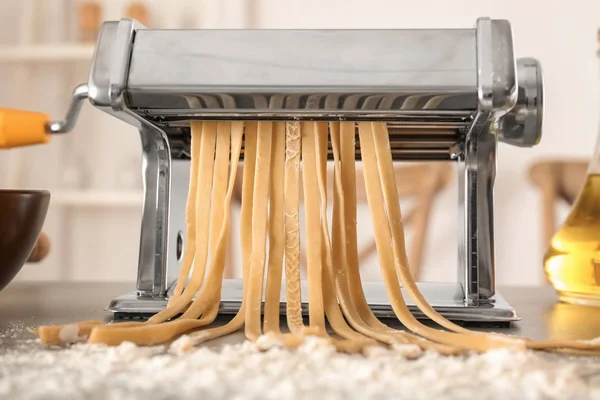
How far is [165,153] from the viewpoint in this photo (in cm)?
51

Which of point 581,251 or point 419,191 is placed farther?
point 419,191

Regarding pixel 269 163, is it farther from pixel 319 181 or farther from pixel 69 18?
pixel 69 18

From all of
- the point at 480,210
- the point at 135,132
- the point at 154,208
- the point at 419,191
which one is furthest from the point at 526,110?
the point at 135,132

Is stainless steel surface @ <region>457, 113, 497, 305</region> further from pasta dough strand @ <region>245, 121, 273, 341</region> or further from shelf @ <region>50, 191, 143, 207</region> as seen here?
shelf @ <region>50, 191, 143, 207</region>

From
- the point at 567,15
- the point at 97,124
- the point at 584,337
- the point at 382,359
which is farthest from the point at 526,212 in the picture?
the point at 382,359

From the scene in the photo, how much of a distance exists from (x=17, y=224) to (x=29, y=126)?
0.08 m

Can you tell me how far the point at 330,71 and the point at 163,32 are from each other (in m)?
0.12

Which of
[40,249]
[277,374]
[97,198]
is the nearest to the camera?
[277,374]

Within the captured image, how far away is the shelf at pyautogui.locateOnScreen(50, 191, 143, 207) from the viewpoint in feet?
5.53

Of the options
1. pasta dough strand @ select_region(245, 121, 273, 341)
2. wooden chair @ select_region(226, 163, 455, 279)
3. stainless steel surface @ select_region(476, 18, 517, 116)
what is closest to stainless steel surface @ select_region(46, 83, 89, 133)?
pasta dough strand @ select_region(245, 121, 273, 341)

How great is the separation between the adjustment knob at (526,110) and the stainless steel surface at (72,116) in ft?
1.00

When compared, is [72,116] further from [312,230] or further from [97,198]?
[97,198]

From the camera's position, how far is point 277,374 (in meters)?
0.31

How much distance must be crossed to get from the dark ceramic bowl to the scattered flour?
121 mm
